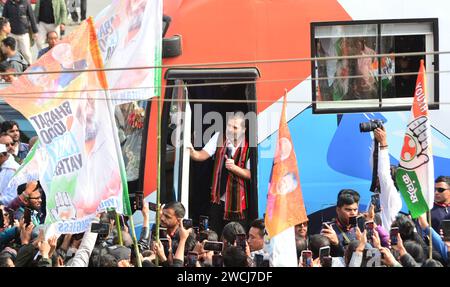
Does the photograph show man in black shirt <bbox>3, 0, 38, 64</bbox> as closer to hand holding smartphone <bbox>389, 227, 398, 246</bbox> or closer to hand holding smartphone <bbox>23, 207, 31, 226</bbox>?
hand holding smartphone <bbox>23, 207, 31, 226</bbox>

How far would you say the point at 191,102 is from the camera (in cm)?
1255

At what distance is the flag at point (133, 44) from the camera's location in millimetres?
11641

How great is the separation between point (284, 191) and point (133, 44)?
179 centimetres

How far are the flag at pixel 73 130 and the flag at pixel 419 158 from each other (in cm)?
245

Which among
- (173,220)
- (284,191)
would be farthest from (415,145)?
(173,220)

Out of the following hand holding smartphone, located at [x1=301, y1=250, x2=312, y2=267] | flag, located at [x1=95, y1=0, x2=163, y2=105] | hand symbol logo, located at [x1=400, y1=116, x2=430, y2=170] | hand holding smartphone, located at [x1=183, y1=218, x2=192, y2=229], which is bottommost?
hand holding smartphone, located at [x1=301, y1=250, x2=312, y2=267]

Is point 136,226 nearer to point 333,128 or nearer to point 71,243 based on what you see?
point 71,243

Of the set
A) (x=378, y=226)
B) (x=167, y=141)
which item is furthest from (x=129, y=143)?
(x=378, y=226)

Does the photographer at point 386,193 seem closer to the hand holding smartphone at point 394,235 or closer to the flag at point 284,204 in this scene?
the hand holding smartphone at point 394,235

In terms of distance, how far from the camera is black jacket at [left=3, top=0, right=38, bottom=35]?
46.5 feet

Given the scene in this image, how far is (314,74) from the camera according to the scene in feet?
39.8

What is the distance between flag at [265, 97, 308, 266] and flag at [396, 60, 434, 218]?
934 millimetres

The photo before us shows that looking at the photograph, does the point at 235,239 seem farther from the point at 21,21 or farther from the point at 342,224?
the point at 21,21

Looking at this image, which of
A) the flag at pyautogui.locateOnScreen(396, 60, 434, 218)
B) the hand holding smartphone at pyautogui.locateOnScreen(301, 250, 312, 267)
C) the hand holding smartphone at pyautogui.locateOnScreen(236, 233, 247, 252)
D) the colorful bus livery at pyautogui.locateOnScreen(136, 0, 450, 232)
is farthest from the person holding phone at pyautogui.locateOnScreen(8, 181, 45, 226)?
the flag at pyautogui.locateOnScreen(396, 60, 434, 218)
